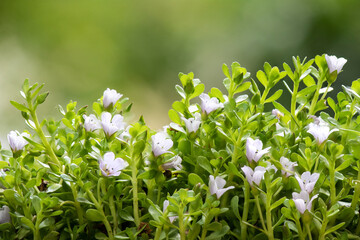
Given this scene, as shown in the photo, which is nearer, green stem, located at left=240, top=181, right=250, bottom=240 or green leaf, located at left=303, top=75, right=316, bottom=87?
green stem, located at left=240, top=181, right=250, bottom=240


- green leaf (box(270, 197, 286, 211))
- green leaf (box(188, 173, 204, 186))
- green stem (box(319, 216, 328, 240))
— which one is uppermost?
green leaf (box(188, 173, 204, 186))

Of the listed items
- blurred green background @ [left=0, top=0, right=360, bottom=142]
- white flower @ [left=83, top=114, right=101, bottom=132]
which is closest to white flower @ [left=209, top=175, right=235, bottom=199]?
white flower @ [left=83, top=114, right=101, bottom=132]

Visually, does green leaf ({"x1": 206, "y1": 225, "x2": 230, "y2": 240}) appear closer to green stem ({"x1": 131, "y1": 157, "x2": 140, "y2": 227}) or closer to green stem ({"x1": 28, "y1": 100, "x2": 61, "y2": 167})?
green stem ({"x1": 131, "y1": 157, "x2": 140, "y2": 227})

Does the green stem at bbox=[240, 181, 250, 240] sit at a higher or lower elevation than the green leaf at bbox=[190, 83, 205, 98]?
lower

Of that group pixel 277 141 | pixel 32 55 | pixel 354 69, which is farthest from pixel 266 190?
pixel 32 55

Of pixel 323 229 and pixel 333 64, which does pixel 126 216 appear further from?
pixel 333 64

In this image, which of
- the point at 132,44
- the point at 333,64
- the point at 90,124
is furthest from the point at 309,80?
the point at 132,44

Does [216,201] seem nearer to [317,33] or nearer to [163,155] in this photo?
[163,155]
